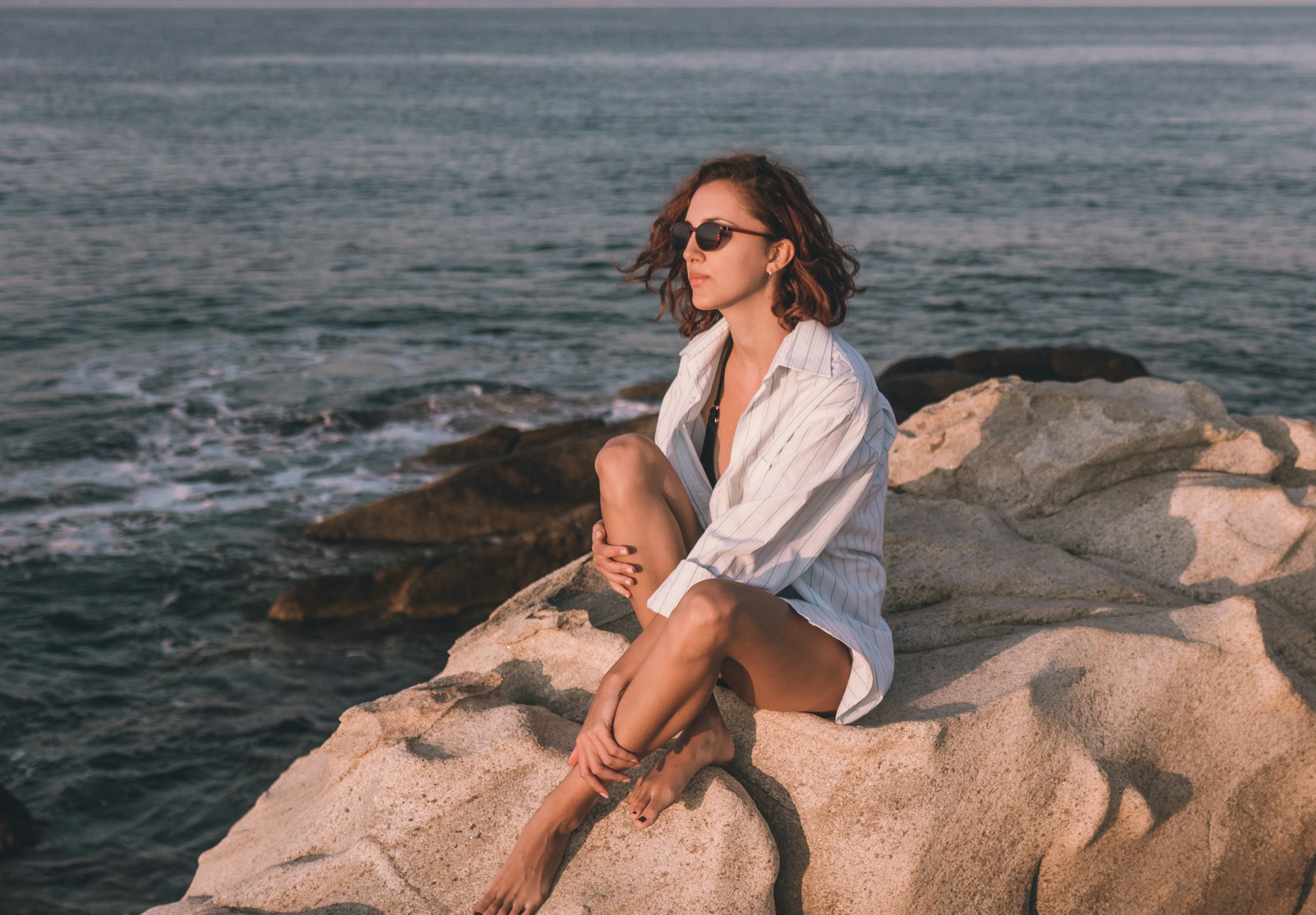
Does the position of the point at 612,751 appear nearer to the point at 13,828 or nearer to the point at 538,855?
the point at 538,855

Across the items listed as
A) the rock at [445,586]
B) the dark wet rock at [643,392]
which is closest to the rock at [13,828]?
the rock at [445,586]

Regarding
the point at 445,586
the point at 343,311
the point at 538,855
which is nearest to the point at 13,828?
the point at 445,586

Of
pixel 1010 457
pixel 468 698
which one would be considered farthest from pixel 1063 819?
pixel 1010 457

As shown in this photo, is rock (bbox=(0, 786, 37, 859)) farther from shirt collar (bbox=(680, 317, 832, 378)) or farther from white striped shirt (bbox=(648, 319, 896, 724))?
shirt collar (bbox=(680, 317, 832, 378))

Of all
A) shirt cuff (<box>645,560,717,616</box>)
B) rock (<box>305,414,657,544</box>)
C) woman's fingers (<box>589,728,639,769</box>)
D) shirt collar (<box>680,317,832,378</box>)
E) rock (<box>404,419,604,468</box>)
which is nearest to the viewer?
woman's fingers (<box>589,728,639,769</box>)

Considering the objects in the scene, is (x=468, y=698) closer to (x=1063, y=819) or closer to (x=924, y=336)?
(x=1063, y=819)

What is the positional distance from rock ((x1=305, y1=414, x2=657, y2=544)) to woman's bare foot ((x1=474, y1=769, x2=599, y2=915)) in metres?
5.95

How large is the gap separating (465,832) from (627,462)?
4.29 ft

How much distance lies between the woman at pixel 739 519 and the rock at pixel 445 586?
4.43 meters

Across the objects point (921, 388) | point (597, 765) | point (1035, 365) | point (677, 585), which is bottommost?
point (1035, 365)

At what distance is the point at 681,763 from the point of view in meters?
3.23

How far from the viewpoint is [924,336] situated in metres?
16.1

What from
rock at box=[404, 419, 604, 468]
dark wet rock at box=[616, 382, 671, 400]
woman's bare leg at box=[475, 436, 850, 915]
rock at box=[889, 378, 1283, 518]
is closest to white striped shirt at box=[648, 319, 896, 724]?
woman's bare leg at box=[475, 436, 850, 915]

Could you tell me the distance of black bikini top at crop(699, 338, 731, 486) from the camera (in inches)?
158
